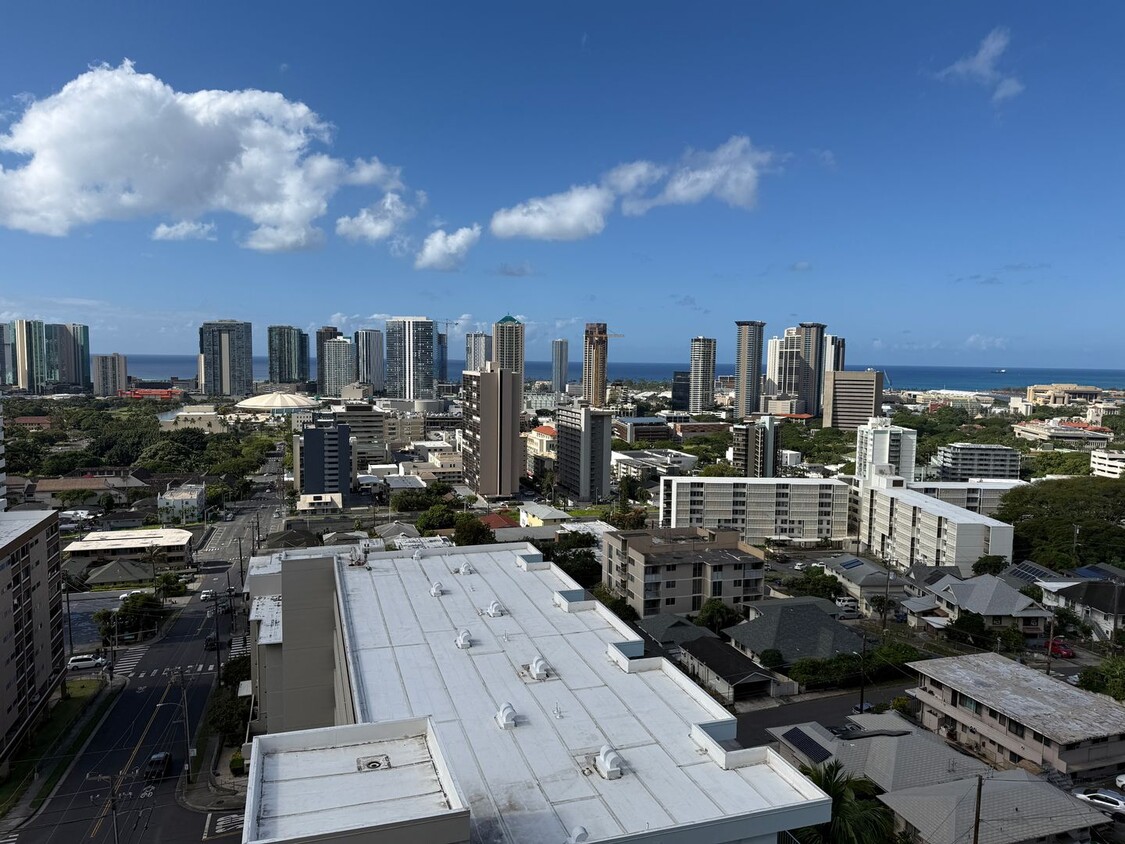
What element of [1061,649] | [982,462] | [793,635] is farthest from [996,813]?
[982,462]

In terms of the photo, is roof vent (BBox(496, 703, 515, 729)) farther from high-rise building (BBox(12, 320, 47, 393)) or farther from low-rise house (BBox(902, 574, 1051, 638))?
high-rise building (BBox(12, 320, 47, 393))

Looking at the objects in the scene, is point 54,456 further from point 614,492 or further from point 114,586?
point 614,492

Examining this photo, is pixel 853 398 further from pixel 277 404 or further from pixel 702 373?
pixel 277 404

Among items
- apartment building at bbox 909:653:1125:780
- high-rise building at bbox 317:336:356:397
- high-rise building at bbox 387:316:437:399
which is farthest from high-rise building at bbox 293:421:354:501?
high-rise building at bbox 317:336:356:397

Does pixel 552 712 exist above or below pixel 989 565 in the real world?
above

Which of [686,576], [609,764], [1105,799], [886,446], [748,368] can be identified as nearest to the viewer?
[609,764]

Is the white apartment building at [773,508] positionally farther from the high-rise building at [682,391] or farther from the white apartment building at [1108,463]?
the high-rise building at [682,391]

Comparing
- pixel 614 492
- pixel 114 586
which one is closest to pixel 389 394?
pixel 614 492

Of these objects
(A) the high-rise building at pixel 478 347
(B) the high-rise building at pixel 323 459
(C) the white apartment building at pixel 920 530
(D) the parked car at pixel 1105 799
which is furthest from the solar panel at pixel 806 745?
(A) the high-rise building at pixel 478 347
